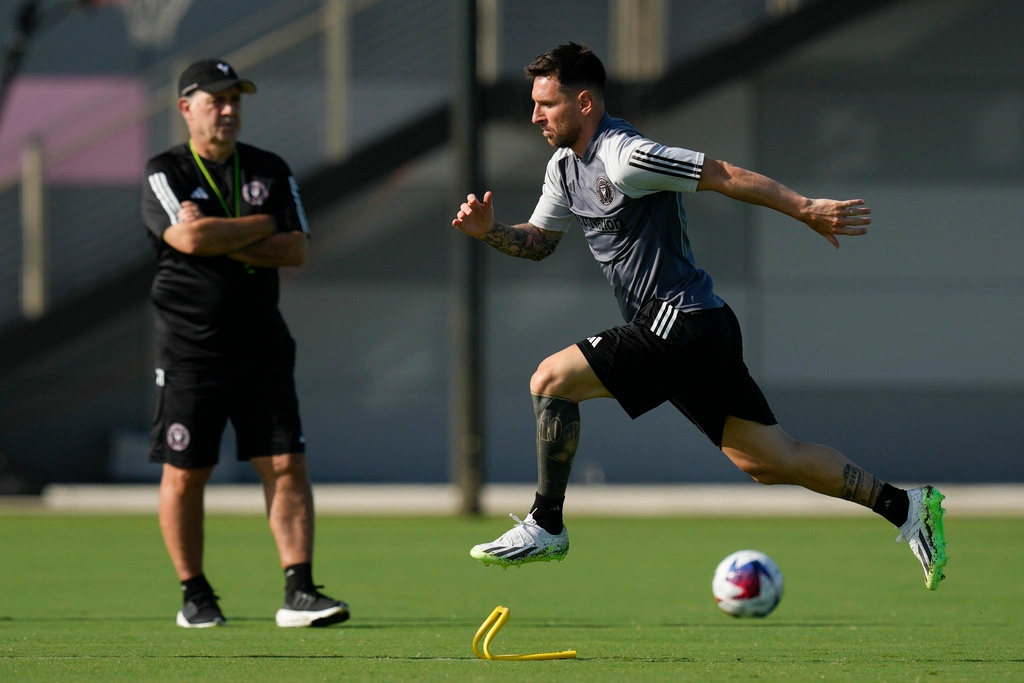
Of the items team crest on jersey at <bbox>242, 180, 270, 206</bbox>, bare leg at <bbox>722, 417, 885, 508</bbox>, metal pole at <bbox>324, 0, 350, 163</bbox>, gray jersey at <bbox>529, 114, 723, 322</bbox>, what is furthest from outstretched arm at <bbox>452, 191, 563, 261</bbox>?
metal pole at <bbox>324, 0, 350, 163</bbox>

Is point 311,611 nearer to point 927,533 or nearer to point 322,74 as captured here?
point 927,533

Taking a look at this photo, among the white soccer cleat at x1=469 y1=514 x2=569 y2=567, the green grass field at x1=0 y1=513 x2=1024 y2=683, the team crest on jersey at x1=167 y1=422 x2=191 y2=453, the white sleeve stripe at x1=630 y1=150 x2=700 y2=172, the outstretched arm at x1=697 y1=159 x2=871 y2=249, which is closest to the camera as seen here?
the green grass field at x1=0 y1=513 x2=1024 y2=683

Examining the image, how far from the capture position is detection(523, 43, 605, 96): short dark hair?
5.77 metres

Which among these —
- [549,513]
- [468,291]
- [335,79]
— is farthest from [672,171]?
[335,79]

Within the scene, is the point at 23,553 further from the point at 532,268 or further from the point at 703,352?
the point at 532,268

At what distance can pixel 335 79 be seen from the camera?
1762 cm

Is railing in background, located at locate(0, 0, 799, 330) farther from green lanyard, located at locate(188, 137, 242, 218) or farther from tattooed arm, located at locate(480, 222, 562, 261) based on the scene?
tattooed arm, located at locate(480, 222, 562, 261)

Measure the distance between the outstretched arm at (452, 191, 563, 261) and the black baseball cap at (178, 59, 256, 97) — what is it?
1.45 metres

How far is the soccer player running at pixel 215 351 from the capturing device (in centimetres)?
678

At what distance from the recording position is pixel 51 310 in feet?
54.7

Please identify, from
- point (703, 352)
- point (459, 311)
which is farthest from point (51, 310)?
point (703, 352)

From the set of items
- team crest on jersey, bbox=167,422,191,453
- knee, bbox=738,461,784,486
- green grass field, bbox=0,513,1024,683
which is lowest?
green grass field, bbox=0,513,1024,683

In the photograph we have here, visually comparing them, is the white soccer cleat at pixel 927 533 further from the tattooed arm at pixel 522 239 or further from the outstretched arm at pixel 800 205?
the tattooed arm at pixel 522 239

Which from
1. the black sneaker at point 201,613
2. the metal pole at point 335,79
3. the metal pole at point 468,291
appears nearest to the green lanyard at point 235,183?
the black sneaker at point 201,613
